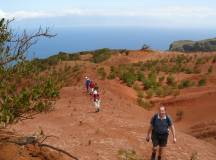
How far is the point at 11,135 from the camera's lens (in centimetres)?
1566

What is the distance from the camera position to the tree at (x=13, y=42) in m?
11.9

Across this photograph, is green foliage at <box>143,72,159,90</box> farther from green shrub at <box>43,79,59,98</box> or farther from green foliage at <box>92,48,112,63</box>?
green shrub at <box>43,79,59,98</box>

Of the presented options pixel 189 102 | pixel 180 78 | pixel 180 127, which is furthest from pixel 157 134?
pixel 180 78

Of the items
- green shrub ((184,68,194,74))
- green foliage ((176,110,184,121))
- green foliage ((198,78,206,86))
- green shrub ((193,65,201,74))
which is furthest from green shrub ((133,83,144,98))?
green shrub ((193,65,201,74))

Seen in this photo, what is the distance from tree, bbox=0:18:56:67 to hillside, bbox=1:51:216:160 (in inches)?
93.9

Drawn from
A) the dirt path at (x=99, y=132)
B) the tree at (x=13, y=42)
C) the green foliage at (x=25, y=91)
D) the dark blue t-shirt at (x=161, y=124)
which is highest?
the tree at (x=13, y=42)

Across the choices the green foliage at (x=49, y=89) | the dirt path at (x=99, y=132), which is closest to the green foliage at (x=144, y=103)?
the dirt path at (x=99, y=132)

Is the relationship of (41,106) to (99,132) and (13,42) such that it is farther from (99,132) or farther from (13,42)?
(99,132)

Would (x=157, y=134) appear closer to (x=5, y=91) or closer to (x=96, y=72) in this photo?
(x=5, y=91)

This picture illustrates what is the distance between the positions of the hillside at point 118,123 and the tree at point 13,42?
7.83 feet

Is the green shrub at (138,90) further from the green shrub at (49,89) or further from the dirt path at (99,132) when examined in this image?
the green shrub at (49,89)

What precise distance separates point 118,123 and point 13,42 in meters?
11.0

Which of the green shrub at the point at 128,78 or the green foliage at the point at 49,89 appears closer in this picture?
the green foliage at the point at 49,89

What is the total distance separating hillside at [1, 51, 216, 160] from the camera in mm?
17292
